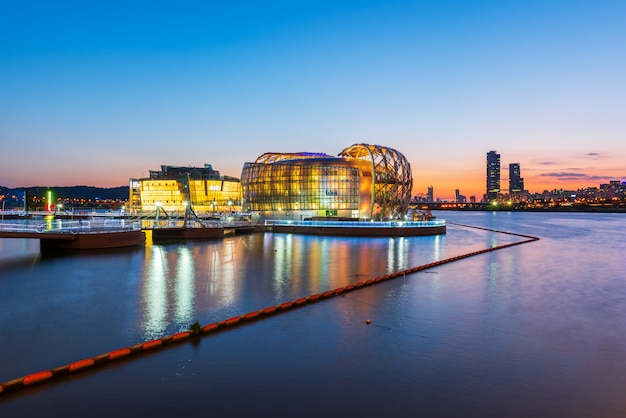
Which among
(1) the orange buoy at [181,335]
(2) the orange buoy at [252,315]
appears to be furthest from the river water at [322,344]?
(2) the orange buoy at [252,315]

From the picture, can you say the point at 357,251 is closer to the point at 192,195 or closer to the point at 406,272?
the point at 406,272

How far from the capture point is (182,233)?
51.4 m

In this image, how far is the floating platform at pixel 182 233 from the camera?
49.5 meters

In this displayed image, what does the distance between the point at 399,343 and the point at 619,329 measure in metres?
9.30

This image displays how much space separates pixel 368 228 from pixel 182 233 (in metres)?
24.9

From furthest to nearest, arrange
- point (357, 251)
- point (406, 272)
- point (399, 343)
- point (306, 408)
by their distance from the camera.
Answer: point (357, 251)
point (406, 272)
point (399, 343)
point (306, 408)

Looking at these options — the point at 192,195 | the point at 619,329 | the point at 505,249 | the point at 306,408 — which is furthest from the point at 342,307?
the point at 192,195

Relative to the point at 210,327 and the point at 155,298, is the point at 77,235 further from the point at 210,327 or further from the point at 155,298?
the point at 210,327

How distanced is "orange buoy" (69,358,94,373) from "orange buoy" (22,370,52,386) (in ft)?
1.76

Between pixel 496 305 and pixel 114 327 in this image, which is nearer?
pixel 114 327

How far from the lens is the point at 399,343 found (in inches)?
542

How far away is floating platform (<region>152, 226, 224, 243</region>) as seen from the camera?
1948 inches

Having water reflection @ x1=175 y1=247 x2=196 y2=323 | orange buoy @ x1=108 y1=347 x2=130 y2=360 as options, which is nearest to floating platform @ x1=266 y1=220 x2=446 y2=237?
water reflection @ x1=175 y1=247 x2=196 y2=323

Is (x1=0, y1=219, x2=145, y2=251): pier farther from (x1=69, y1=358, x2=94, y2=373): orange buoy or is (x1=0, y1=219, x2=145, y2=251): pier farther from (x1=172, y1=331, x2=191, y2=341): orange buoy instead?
(x1=69, y1=358, x2=94, y2=373): orange buoy
